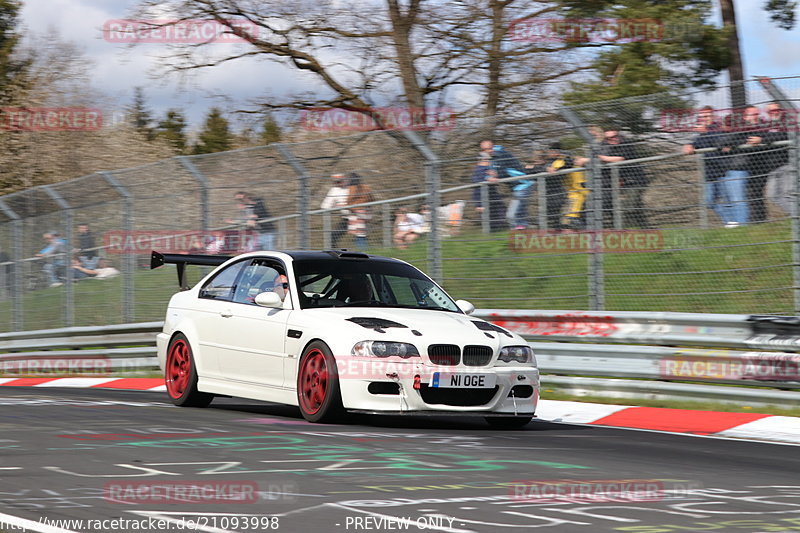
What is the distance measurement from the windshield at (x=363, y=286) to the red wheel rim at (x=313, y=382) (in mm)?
608

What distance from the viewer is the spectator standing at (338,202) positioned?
14914mm

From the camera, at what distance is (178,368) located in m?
11.4

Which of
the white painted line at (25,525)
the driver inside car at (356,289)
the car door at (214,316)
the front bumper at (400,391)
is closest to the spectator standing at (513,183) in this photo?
the driver inside car at (356,289)

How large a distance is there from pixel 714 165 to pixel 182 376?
520cm

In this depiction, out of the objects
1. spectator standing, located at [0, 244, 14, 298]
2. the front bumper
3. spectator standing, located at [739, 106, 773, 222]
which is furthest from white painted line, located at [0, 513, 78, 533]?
spectator standing, located at [0, 244, 14, 298]

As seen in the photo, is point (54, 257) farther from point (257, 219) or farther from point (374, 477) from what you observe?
point (374, 477)

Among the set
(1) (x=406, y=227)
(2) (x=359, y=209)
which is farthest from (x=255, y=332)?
(2) (x=359, y=209)

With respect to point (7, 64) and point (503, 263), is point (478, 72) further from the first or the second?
point (7, 64)

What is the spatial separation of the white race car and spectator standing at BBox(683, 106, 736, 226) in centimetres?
258

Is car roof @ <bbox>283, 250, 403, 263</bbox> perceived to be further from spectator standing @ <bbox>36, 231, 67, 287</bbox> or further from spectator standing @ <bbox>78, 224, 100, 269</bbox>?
spectator standing @ <bbox>36, 231, 67, 287</bbox>

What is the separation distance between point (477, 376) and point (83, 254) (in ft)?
35.9

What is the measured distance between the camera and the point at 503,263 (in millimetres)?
13227

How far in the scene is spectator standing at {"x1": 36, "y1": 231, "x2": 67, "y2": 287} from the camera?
19.2 metres

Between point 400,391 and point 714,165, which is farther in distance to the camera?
point 714,165
